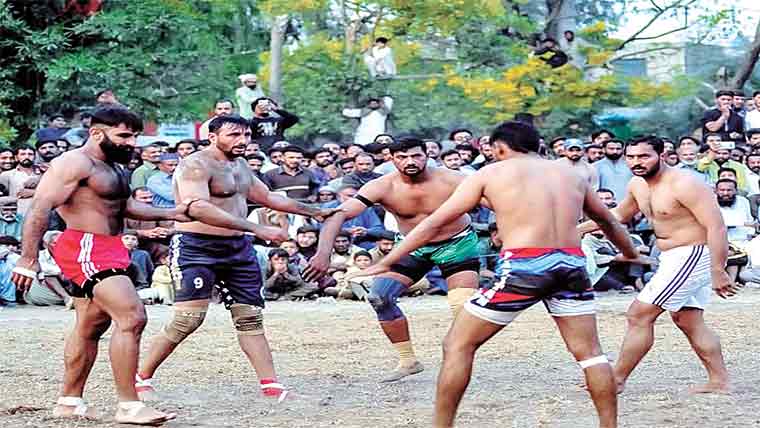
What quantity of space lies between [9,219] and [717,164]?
8.05 meters

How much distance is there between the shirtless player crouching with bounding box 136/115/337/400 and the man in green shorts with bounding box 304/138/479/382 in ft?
2.44

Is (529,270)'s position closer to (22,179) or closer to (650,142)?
(650,142)

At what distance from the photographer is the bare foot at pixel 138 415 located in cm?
701

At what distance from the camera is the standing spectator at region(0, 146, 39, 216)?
46.0ft

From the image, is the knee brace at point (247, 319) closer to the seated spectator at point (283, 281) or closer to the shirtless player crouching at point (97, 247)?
the shirtless player crouching at point (97, 247)

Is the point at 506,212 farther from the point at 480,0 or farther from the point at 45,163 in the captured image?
the point at 480,0

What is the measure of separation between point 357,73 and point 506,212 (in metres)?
15.2

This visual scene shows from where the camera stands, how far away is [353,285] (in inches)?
563

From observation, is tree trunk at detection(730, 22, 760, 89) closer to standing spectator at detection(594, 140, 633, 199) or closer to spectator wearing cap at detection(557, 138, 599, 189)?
standing spectator at detection(594, 140, 633, 199)

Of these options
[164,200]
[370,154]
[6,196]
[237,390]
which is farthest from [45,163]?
[237,390]

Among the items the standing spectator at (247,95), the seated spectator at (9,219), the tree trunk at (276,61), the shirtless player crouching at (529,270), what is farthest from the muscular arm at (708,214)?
the tree trunk at (276,61)

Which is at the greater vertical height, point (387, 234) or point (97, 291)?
point (97, 291)

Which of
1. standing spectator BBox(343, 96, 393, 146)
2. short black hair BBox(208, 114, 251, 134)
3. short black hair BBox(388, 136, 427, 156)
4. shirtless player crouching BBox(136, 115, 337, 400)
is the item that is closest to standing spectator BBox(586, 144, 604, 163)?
standing spectator BBox(343, 96, 393, 146)

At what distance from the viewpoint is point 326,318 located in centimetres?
1246
